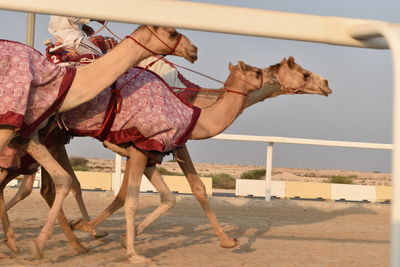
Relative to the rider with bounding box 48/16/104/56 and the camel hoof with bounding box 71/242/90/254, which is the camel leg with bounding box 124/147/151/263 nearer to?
the camel hoof with bounding box 71/242/90/254

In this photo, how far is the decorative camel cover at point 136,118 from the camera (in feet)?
18.7

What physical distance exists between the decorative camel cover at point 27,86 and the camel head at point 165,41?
2.33 ft

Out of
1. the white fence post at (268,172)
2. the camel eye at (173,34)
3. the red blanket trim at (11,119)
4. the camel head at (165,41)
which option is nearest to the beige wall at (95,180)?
the white fence post at (268,172)

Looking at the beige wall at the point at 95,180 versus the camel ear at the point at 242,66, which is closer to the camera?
the camel ear at the point at 242,66

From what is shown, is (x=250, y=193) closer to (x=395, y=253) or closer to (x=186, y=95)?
(x=186, y=95)

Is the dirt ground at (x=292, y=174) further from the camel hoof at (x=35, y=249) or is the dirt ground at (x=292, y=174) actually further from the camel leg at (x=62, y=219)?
the camel hoof at (x=35, y=249)

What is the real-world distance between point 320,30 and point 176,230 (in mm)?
6960

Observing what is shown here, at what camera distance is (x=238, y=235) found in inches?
322

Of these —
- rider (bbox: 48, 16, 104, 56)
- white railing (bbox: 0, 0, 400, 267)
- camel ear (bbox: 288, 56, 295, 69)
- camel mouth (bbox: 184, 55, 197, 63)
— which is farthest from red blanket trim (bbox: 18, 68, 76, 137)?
camel ear (bbox: 288, 56, 295, 69)

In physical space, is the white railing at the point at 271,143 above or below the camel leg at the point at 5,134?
above

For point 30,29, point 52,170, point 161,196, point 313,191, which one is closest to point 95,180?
point 313,191

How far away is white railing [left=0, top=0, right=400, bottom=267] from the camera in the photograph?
5.02ft

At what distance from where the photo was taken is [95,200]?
12.6 m

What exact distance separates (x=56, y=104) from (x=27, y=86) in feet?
1.10
